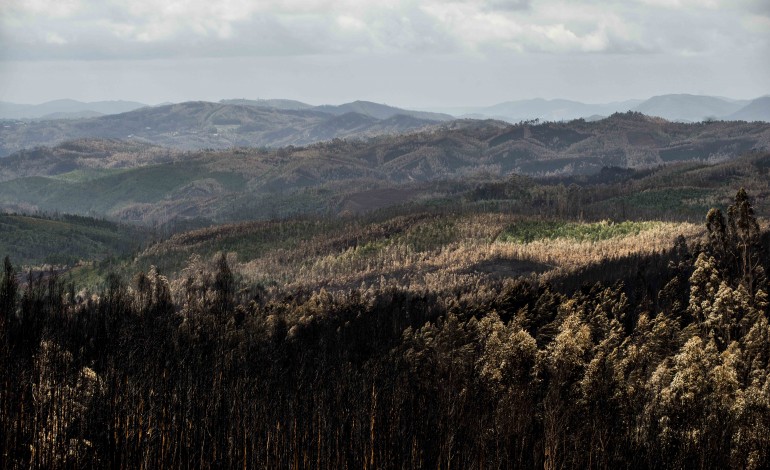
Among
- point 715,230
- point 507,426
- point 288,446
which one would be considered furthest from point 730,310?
point 288,446

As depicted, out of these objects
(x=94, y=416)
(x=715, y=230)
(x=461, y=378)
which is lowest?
(x=461, y=378)

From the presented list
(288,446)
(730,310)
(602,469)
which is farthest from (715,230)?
(288,446)

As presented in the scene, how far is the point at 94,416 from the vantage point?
85438 mm

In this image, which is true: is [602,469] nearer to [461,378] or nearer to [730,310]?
[461,378]

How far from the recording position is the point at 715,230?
153 m

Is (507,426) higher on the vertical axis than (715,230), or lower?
lower

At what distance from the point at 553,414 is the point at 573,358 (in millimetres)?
39908

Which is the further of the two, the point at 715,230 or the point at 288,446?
the point at 715,230

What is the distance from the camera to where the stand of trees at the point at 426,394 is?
83.1 meters

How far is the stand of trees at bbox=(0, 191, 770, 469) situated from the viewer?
273ft

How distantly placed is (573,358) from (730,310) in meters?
27.3

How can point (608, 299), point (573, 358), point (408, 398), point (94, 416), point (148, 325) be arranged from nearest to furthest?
point (94, 416), point (408, 398), point (573, 358), point (148, 325), point (608, 299)

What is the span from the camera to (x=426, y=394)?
116 meters

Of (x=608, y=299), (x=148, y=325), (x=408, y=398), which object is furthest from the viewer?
(x=608, y=299)
